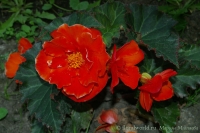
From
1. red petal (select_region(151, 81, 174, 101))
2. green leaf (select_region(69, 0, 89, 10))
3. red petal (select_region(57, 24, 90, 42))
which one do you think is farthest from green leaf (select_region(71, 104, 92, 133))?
green leaf (select_region(69, 0, 89, 10))

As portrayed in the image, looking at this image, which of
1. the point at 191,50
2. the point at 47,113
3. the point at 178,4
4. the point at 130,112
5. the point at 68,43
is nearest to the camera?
the point at 68,43

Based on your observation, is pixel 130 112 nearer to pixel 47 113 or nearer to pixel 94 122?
pixel 94 122

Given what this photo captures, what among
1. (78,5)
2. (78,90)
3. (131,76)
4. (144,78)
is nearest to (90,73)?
(78,90)

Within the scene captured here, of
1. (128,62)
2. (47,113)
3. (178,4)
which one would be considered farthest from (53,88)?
(178,4)

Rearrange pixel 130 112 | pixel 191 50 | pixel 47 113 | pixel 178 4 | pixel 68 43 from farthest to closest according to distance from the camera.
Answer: pixel 178 4
pixel 130 112
pixel 191 50
pixel 47 113
pixel 68 43

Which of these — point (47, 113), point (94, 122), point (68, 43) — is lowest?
point (94, 122)

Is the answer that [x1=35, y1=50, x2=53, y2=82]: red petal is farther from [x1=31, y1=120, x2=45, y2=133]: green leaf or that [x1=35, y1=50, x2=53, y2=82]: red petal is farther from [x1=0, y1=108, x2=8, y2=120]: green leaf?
[x1=0, y1=108, x2=8, y2=120]: green leaf

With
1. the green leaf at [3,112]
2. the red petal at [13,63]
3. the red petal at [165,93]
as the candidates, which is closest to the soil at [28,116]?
the green leaf at [3,112]

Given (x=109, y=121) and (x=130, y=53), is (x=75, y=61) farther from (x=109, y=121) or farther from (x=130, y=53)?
(x=109, y=121)
